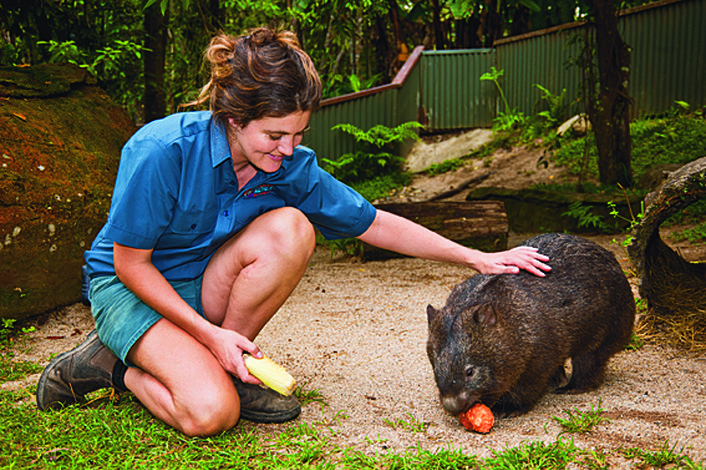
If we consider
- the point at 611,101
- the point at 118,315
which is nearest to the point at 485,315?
the point at 118,315

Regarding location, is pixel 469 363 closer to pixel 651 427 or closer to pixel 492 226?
pixel 651 427

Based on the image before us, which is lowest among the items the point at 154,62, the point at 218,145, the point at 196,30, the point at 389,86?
the point at 218,145

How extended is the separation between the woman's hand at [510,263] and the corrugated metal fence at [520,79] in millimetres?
7083

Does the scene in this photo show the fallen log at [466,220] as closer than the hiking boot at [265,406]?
No

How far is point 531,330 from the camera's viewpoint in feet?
9.77

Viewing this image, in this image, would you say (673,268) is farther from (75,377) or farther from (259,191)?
(75,377)

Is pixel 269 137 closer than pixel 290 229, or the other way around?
pixel 269 137

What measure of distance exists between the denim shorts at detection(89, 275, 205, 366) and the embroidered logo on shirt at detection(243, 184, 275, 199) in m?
0.72

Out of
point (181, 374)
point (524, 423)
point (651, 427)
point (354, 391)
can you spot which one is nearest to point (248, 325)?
point (181, 374)

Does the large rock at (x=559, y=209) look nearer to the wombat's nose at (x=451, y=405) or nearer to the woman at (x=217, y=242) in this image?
the woman at (x=217, y=242)

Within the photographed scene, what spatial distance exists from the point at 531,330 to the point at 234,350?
1.41 metres

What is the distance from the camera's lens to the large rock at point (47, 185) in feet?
13.9

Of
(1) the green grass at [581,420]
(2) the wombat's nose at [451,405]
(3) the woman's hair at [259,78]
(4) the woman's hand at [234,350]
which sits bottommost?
(1) the green grass at [581,420]

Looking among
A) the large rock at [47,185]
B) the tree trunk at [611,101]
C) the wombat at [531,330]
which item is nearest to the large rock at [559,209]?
the tree trunk at [611,101]
